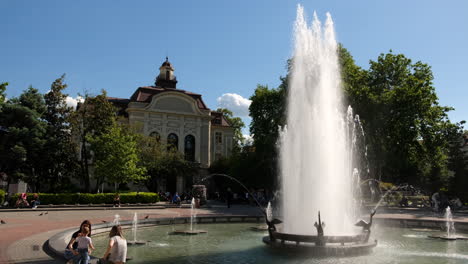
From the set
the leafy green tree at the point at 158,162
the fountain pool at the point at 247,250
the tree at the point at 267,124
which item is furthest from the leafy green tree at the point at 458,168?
the leafy green tree at the point at 158,162

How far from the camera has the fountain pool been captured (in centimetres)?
1034

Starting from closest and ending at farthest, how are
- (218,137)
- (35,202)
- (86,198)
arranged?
(35,202) → (86,198) → (218,137)

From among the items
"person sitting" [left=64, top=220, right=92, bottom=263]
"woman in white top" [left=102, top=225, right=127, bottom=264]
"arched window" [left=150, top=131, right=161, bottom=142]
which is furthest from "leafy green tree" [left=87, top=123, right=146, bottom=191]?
"woman in white top" [left=102, top=225, right=127, bottom=264]

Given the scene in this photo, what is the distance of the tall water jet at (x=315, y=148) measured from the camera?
1378 cm

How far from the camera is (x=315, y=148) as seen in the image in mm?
14828

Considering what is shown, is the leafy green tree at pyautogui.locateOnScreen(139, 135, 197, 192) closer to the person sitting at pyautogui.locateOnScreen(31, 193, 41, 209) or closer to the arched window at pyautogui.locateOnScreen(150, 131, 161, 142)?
the arched window at pyautogui.locateOnScreen(150, 131, 161, 142)

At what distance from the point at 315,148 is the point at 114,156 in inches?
906

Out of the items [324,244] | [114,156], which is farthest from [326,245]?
[114,156]

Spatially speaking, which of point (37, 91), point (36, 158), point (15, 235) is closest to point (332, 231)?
point (15, 235)

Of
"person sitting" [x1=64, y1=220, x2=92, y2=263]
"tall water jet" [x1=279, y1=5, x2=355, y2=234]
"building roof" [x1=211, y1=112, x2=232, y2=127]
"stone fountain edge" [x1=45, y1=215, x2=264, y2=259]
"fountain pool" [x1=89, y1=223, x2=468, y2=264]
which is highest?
"building roof" [x1=211, y1=112, x2=232, y2=127]

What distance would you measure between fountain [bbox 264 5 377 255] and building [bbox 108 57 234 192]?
36302 millimetres

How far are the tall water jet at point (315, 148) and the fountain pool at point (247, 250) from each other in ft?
5.62

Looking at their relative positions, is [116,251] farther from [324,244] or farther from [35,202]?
[35,202]

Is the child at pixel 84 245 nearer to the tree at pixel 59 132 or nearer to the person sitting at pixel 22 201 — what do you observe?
the person sitting at pixel 22 201
